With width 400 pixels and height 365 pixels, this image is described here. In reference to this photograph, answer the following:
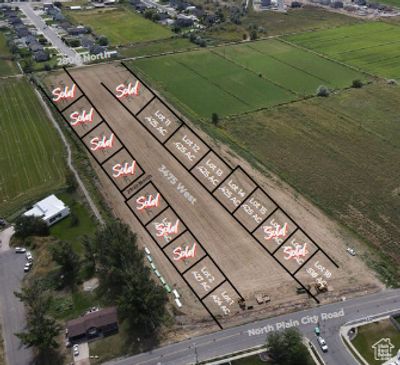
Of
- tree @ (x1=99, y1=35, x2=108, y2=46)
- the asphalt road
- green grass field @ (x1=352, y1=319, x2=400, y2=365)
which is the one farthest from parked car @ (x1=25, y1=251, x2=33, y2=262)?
tree @ (x1=99, y1=35, x2=108, y2=46)

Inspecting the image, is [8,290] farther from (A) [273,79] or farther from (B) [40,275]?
(A) [273,79]

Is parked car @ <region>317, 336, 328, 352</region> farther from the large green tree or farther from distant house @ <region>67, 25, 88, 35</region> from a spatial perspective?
distant house @ <region>67, 25, 88, 35</region>

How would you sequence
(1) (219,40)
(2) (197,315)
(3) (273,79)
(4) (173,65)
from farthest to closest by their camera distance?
(1) (219,40), (4) (173,65), (3) (273,79), (2) (197,315)

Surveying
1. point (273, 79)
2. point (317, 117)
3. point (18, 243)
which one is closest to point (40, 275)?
point (18, 243)

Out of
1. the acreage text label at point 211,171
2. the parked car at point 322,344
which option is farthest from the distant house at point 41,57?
the parked car at point 322,344

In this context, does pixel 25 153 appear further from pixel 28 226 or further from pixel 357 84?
pixel 357 84

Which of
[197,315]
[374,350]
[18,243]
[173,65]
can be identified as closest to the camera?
[374,350]

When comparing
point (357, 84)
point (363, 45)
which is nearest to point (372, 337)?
point (357, 84)
